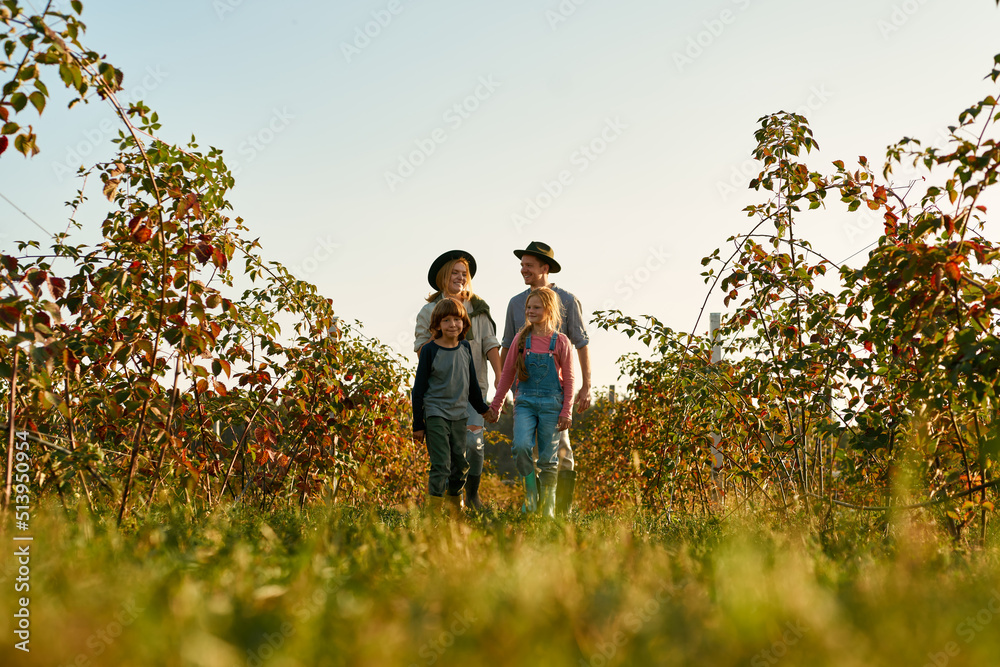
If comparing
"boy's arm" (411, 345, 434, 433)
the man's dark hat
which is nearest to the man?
the man's dark hat

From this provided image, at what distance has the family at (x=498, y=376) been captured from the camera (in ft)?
15.3

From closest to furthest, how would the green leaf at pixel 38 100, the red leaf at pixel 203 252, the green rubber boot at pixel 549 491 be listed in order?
the green leaf at pixel 38 100 → the red leaf at pixel 203 252 → the green rubber boot at pixel 549 491

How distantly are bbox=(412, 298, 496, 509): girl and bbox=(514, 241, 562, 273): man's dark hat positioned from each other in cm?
86

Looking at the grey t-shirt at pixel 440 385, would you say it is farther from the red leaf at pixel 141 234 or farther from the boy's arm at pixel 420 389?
the red leaf at pixel 141 234

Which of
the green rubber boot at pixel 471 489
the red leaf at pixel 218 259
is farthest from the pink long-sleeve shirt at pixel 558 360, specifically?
the red leaf at pixel 218 259

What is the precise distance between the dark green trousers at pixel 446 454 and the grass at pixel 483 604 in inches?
77.8

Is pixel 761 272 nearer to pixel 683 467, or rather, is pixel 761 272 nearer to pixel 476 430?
pixel 683 467

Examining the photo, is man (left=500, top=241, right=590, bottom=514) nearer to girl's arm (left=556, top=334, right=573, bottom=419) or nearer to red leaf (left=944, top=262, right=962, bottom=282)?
girl's arm (left=556, top=334, right=573, bottom=419)

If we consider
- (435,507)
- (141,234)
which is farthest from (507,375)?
(141,234)

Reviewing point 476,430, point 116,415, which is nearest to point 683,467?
point 476,430

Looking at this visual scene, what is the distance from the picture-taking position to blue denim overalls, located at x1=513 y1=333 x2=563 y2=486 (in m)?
5.00

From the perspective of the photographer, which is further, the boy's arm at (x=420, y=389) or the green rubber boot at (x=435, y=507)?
the boy's arm at (x=420, y=389)

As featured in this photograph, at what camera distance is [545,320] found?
5.09 m

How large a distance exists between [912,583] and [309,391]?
4254 millimetres
